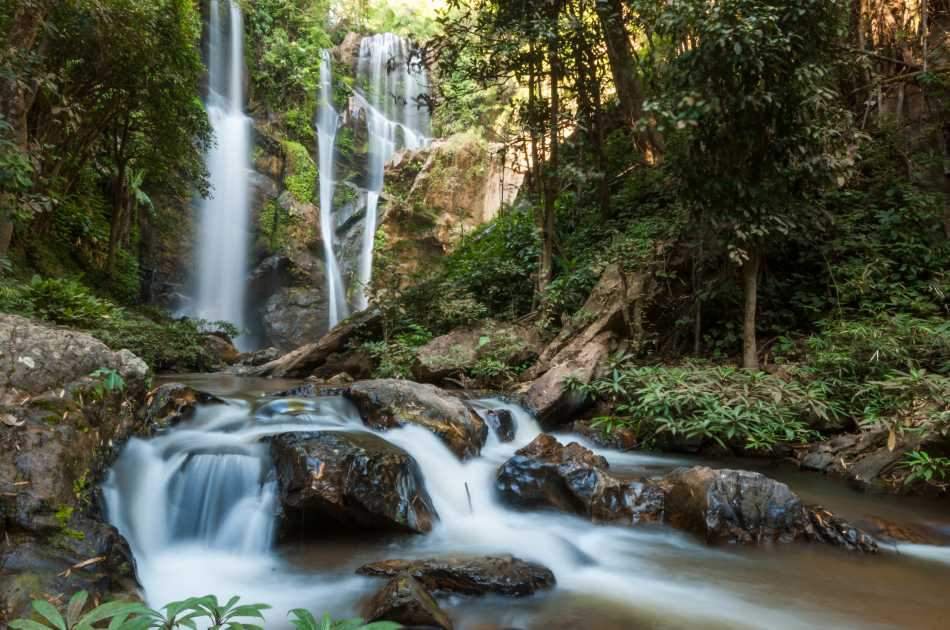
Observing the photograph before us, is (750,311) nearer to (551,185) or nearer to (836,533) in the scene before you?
(836,533)

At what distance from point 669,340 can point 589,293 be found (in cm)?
168

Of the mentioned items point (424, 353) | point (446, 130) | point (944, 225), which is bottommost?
point (424, 353)

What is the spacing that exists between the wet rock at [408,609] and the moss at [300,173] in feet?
62.0

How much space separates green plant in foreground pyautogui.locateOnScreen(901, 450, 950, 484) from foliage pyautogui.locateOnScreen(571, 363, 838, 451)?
1050 mm

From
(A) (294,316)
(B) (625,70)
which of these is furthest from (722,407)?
(A) (294,316)

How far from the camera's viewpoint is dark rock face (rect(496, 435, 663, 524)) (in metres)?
4.90

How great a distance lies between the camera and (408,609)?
9.76 feet

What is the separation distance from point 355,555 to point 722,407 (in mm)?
4480

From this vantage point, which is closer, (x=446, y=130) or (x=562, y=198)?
(x=562, y=198)

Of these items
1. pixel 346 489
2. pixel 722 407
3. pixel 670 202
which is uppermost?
pixel 670 202

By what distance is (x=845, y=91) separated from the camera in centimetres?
1063

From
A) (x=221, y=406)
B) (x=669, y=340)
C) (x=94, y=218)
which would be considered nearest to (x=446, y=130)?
(x=94, y=218)

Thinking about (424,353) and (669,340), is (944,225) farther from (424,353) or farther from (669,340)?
(424,353)

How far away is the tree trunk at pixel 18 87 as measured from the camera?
678cm
